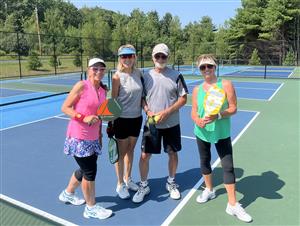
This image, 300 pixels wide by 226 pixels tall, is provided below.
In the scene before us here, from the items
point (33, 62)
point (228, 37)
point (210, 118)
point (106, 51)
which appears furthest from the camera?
point (228, 37)

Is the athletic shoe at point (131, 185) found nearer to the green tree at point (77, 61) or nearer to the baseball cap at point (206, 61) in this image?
the baseball cap at point (206, 61)

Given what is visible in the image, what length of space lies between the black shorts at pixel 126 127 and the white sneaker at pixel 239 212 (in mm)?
1310

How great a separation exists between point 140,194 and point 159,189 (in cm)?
38

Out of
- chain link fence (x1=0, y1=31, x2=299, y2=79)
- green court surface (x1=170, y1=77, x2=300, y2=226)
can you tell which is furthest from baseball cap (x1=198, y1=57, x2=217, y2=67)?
chain link fence (x1=0, y1=31, x2=299, y2=79)

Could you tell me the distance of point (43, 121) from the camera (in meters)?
8.35

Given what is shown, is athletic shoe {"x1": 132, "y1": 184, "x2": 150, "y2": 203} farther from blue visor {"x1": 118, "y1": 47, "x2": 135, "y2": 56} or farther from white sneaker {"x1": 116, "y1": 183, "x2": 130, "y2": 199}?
blue visor {"x1": 118, "y1": 47, "x2": 135, "y2": 56}

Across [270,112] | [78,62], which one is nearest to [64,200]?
[270,112]

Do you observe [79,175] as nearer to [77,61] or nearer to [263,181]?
[263,181]

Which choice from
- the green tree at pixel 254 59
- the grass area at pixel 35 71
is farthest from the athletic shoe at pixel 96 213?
the green tree at pixel 254 59

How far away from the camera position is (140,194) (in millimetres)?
3967

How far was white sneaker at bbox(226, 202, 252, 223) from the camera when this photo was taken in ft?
11.3

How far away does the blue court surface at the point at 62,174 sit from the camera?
368 cm

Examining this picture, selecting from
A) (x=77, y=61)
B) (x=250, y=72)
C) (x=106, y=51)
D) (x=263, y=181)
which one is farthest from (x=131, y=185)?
(x=106, y=51)

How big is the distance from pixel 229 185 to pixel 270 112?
631cm
